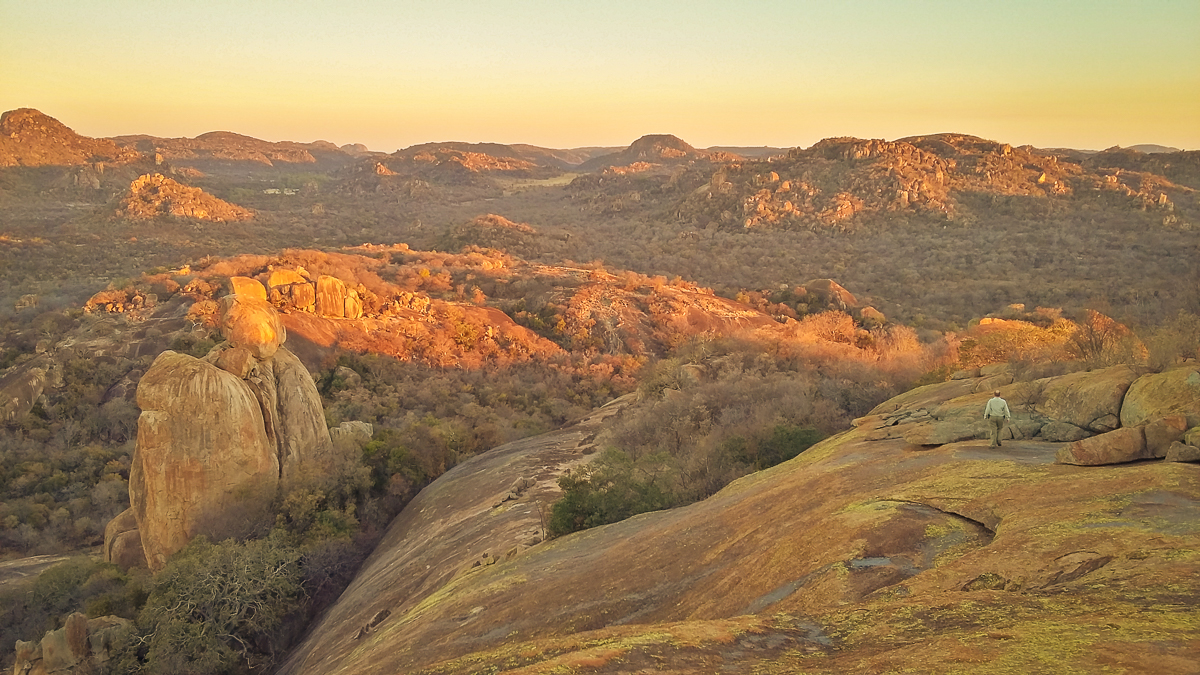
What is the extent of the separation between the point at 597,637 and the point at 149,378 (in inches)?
612

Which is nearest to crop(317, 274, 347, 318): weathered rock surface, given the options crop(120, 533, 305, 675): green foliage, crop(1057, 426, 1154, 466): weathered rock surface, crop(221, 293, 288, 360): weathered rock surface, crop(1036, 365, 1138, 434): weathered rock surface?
crop(221, 293, 288, 360): weathered rock surface

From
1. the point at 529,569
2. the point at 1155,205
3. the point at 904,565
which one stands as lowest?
the point at 529,569

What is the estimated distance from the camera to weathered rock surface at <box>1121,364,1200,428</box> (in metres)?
8.95

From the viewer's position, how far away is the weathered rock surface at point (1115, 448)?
27.7 feet

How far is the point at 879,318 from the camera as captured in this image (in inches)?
1954

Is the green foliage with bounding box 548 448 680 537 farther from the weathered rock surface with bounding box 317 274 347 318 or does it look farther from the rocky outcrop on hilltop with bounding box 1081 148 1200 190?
the rocky outcrop on hilltop with bounding box 1081 148 1200 190

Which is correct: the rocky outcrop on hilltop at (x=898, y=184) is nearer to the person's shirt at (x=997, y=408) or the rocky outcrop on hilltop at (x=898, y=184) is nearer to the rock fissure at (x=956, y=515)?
the person's shirt at (x=997, y=408)

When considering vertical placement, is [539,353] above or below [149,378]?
below

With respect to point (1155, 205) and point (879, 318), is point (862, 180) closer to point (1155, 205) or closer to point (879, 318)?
point (1155, 205)

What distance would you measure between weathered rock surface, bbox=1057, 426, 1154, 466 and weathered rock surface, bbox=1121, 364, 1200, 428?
60 cm

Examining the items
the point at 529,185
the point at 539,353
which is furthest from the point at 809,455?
the point at 529,185

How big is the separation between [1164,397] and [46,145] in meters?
171

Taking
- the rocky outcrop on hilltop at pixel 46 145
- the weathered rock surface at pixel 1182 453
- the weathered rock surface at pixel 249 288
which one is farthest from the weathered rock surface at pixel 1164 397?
the rocky outcrop on hilltop at pixel 46 145

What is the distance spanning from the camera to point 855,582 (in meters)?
6.93
